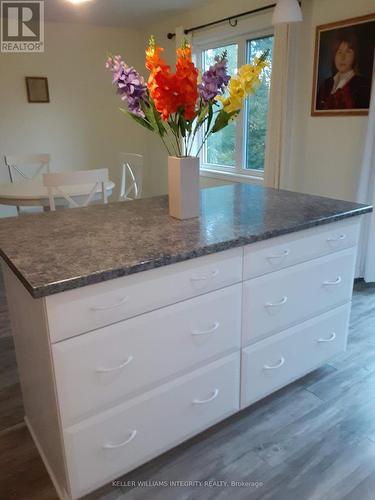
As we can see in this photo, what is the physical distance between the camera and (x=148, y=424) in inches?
53.6

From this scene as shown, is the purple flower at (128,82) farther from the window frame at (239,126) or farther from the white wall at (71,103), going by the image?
the white wall at (71,103)

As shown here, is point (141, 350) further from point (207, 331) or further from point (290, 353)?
point (290, 353)

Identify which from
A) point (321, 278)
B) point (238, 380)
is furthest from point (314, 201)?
point (238, 380)

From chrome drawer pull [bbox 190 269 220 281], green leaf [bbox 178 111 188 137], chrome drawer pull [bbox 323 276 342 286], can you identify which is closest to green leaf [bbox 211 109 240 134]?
green leaf [bbox 178 111 188 137]

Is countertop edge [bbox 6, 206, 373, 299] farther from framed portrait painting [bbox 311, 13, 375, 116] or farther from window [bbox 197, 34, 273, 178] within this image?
window [bbox 197, 34, 273, 178]

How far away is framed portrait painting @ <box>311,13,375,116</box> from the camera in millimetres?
2787

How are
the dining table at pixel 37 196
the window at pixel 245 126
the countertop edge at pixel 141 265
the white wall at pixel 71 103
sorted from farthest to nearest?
the white wall at pixel 71 103, the window at pixel 245 126, the dining table at pixel 37 196, the countertop edge at pixel 141 265

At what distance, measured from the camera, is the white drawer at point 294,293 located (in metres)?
1.53

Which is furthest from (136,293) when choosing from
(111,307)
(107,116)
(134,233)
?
(107,116)

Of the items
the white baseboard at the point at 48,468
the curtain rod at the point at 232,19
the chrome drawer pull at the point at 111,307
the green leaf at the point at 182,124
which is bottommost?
the white baseboard at the point at 48,468

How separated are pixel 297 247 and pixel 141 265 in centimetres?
72

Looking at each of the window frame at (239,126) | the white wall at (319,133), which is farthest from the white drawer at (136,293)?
the window frame at (239,126)

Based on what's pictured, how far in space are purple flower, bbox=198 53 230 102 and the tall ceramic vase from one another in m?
0.23

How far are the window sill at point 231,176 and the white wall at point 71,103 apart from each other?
132cm
